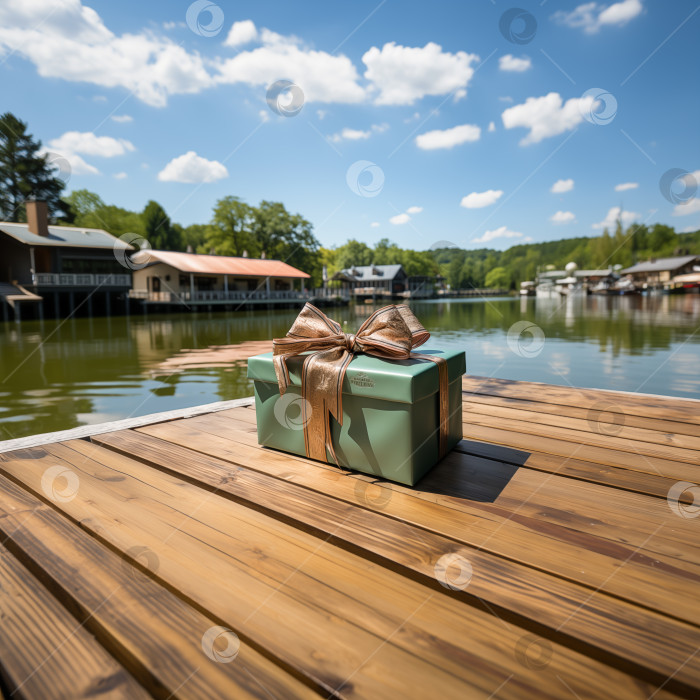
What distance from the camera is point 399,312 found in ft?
6.20

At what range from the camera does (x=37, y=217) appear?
2903 cm

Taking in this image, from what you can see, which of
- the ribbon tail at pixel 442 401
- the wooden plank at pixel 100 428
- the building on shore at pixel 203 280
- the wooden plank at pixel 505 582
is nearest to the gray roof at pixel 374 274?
the building on shore at pixel 203 280

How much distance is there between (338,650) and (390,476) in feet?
2.76

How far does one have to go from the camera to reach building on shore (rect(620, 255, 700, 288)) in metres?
70.1

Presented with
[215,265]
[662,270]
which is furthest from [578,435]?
[662,270]

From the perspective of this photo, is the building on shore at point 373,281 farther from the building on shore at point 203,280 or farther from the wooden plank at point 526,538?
the wooden plank at point 526,538

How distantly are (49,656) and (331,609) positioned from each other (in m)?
0.60

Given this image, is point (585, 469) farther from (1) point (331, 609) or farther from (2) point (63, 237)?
(2) point (63, 237)

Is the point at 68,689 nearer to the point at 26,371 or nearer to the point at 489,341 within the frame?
the point at 26,371

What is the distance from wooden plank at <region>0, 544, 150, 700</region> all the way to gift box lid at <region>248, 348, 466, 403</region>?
106cm

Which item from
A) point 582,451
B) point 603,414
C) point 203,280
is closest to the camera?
point 582,451

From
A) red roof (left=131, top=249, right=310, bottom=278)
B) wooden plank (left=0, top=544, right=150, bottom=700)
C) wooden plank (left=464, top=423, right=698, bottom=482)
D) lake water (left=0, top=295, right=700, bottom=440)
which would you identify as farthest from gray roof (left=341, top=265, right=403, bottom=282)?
wooden plank (left=0, top=544, right=150, bottom=700)

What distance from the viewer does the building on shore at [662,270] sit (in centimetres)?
7012

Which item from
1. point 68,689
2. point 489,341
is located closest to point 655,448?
point 68,689
